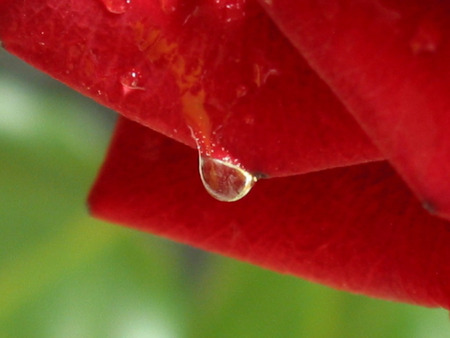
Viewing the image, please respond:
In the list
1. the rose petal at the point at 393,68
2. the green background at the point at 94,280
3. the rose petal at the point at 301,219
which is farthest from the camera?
the green background at the point at 94,280

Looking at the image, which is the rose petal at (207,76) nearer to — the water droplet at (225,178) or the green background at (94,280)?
the water droplet at (225,178)

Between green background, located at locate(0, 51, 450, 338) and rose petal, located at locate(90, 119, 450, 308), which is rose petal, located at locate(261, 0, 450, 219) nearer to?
rose petal, located at locate(90, 119, 450, 308)

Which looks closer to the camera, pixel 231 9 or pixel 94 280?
pixel 231 9

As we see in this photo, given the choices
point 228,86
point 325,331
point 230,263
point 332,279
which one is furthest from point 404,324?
point 228,86

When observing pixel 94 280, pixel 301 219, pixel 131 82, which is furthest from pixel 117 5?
pixel 94 280

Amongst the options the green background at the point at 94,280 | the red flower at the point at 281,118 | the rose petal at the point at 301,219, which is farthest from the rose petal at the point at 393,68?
the green background at the point at 94,280

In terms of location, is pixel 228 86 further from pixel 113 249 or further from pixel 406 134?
pixel 113 249

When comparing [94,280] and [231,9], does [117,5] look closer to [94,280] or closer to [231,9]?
[231,9]

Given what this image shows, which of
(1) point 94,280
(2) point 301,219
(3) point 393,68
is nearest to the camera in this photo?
(3) point 393,68
